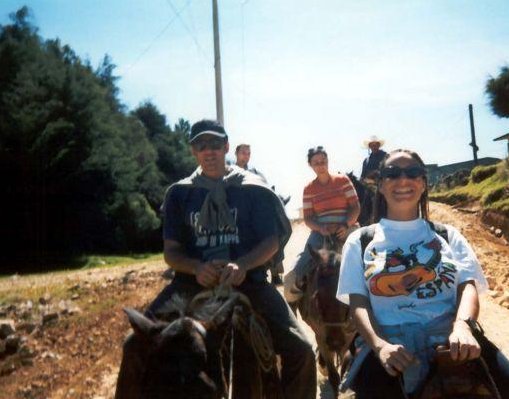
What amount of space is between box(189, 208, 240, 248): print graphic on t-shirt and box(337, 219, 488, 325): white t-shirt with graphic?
3.97 ft

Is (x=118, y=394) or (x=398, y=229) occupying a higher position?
(x=398, y=229)

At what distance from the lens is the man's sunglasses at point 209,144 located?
418 centimetres

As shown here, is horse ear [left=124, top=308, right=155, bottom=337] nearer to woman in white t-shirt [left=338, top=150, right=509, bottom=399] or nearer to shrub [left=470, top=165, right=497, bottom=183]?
woman in white t-shirt [left=338, top=150, right=509, bottom=399]

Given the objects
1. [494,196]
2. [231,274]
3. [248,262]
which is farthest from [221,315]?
[494,196]

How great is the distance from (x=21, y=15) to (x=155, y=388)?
40.1 m

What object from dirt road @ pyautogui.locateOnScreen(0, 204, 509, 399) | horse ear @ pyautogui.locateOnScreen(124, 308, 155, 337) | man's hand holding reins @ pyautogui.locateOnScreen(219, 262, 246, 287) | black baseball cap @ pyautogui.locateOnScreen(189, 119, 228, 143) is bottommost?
dirt road @ pyautogui.locateOnScreen(0, 204, 509, 399)

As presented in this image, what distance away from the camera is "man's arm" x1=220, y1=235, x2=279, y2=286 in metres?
3.55

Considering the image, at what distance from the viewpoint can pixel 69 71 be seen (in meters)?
31.9

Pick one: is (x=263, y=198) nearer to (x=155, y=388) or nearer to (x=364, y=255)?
(x=364, y=255)

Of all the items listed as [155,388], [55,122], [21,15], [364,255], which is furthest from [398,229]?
[21,15]

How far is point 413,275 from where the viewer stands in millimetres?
2904

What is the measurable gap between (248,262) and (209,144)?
1092 mm

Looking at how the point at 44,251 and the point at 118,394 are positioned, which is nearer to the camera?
the point at 118,394

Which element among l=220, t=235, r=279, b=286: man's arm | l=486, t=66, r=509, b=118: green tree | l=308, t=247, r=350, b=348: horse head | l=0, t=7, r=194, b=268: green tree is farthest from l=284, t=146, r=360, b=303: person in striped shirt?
l=486, t=66, r=509, b=118: green tree
